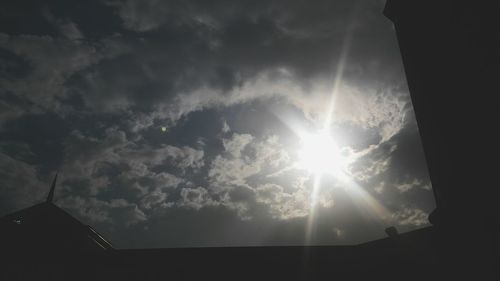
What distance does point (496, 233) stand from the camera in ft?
20.6

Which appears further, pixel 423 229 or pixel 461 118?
pixel 423 229

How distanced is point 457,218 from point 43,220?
1335 centimetres

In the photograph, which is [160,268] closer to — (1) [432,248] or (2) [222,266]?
(2) [222,266]

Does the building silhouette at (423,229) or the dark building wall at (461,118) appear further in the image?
the building silhouette at (423,229)

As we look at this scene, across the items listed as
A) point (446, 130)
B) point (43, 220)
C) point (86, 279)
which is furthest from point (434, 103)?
point (43, 220)

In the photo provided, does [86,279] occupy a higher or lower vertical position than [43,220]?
lower

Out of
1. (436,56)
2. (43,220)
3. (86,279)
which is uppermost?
(436,56)

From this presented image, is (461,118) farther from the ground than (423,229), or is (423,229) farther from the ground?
(461,118)

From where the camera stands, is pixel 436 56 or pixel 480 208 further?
pixel 436 56

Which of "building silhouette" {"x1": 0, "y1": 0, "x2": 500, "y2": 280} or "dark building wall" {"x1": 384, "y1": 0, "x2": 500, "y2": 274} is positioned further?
"building silhouette" {"x1": 0, "y1": 0, "x2": 500, "y2": 280}

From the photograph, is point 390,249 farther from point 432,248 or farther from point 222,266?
point 222,266

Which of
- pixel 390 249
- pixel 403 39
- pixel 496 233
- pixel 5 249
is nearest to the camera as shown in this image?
pixel 496 233

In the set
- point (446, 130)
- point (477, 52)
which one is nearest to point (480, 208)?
point (446, 130)

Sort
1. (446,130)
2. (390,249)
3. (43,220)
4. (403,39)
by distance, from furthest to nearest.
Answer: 1. (390,249)
2. (43,220)
3. (403,39)
4. (446,130)
